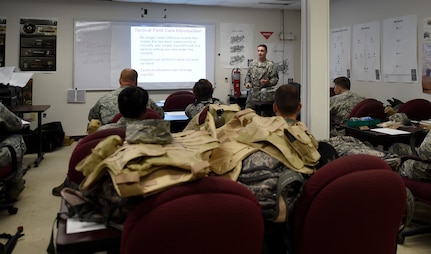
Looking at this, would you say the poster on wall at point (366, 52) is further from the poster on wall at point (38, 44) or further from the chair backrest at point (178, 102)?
the poster on wall at point (38, 44)

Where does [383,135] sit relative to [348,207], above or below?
above

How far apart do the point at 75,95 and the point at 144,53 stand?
4.62ft

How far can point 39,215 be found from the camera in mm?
3238

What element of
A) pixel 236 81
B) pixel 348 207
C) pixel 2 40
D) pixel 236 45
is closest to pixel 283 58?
pixel 236 45

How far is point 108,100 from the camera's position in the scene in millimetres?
3574

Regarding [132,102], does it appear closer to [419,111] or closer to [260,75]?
[419,111]

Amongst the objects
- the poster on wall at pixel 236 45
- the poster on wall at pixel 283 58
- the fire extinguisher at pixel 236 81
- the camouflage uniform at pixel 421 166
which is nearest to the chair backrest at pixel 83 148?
the camouflage uniform at pixel 421 166

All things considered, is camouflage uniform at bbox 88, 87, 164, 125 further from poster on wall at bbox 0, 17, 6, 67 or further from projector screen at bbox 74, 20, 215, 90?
poster on wall at bbox 0, 17, 6, 67

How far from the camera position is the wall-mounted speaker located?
20.4 ft

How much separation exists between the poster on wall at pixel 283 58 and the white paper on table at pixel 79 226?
6.48 m

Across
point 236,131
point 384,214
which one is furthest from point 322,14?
point 384,214

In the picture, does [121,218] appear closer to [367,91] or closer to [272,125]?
[272,125]

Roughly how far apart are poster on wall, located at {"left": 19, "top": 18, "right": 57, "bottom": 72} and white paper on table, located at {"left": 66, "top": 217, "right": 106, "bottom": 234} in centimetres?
560

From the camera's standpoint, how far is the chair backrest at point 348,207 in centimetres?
122
